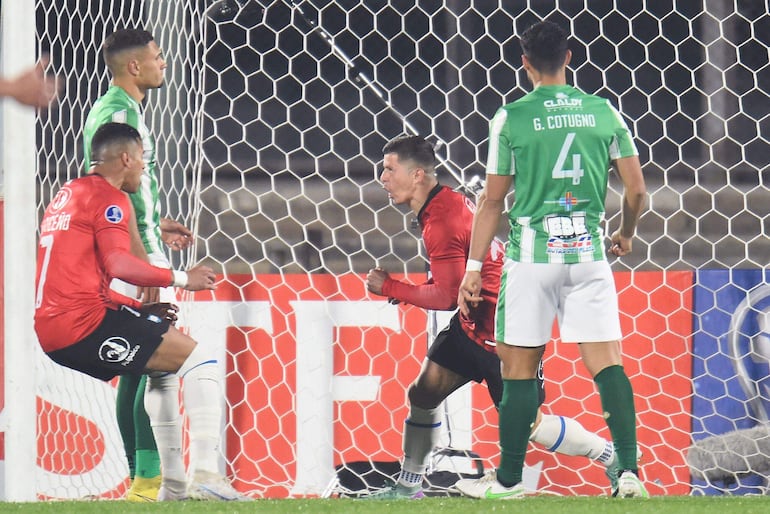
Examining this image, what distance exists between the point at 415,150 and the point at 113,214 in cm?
110

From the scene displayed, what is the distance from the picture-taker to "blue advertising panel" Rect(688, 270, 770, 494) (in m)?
4.80

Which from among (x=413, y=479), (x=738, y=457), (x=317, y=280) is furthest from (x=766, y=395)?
(x=317, y=280)

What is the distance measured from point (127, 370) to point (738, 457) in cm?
232

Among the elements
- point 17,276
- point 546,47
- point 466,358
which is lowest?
point 466,358

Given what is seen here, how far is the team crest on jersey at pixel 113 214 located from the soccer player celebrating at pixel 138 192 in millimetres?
260

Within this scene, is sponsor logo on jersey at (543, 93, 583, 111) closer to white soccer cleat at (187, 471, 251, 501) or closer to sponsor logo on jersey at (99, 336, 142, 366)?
sponsor logo on jersey at (99, 336, 142, 366)

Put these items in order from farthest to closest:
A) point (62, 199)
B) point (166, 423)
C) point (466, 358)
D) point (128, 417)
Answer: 1. point (128, 417)
2. point (466, 358)
3. point (166, 423)
4. point (62, 199)

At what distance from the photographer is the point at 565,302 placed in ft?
12.1

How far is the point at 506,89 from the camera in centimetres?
820

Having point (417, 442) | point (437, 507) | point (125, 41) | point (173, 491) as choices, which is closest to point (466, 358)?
point (417, 442)

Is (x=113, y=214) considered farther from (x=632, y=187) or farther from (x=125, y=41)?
(x=632, y=187)

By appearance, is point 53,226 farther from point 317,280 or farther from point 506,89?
point 506,89

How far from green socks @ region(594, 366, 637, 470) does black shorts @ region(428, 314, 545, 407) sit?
50 centimetres

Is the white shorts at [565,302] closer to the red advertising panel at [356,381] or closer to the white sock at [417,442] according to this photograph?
the white sock at [417,442]
